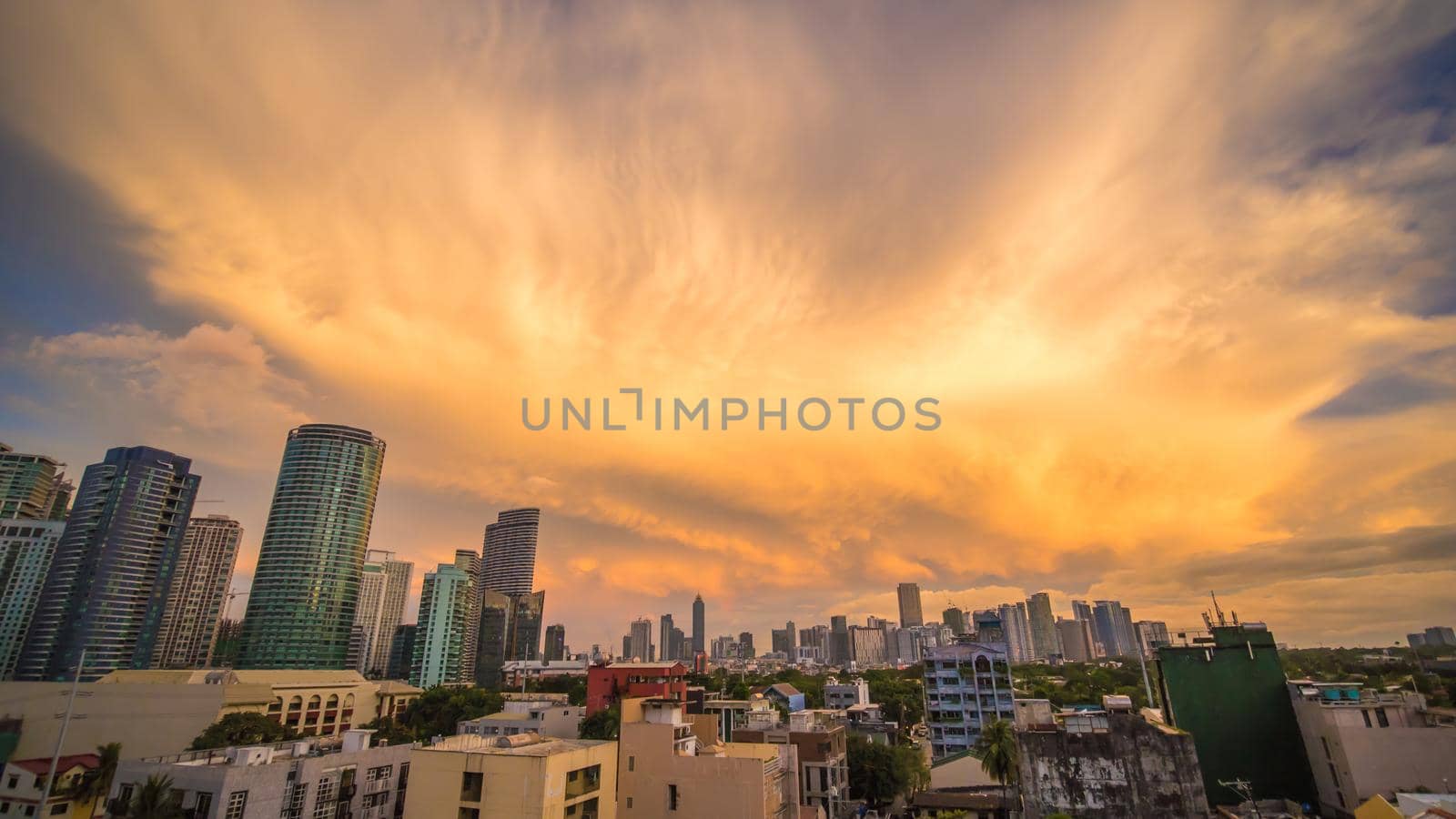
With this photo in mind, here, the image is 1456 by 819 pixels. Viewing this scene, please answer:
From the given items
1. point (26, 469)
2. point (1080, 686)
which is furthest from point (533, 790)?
point (26, 469)

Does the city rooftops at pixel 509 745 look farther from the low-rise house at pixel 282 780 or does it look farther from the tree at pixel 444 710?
the tree at pixel 444 710

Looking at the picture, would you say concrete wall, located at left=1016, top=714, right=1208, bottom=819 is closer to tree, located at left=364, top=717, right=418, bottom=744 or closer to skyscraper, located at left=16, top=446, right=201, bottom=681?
tree, located at left=364, top=717, right=418, bottom=744

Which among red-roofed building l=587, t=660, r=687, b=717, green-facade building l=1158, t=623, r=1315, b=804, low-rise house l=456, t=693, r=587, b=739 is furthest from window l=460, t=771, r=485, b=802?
green-facade building l=1158, t=623, r=1315, b=804

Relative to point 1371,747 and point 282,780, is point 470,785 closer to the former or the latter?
point 282,780

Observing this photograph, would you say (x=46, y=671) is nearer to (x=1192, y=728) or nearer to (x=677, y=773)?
(x=677, y=773)

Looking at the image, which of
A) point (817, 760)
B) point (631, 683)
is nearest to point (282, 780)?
point (817, 760)
